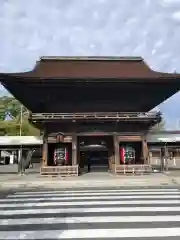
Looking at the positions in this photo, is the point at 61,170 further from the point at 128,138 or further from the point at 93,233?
the point at 93,233

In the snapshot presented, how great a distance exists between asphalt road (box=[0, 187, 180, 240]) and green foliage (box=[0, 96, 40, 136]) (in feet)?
142

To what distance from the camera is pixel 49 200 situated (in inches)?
462

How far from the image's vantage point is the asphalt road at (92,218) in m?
6.59

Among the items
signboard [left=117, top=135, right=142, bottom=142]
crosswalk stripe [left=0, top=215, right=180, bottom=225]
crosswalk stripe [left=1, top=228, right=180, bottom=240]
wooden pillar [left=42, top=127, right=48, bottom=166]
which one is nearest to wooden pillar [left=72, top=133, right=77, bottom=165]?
wooden pillar [left=42, top=127, right=48, bottom=166]

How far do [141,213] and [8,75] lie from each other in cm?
1561

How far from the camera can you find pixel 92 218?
819 centimetres

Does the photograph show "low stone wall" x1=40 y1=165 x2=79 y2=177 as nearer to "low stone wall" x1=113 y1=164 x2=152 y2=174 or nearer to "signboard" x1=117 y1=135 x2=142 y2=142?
"low stone wall" x1=113 y1=164 x2=152 y2=174

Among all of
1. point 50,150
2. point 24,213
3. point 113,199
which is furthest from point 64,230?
point 50,150

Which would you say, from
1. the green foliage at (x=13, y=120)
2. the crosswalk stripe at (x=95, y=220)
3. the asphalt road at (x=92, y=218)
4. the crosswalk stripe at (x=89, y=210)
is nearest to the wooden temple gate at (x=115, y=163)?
the asphalt road at (x=92, y=218)

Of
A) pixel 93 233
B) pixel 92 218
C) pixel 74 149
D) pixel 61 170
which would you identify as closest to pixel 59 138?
pixel 74 149

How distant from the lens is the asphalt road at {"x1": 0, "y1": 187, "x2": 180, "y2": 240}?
659cm

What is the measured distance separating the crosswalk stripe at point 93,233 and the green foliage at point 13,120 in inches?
1869

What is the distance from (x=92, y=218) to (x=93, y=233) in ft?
4.93

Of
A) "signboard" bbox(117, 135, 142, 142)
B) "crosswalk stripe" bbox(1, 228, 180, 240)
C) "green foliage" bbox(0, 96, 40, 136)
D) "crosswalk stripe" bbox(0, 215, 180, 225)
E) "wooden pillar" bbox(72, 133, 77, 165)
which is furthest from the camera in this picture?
"green foliage" bbox(0, 96, 40, 136)
